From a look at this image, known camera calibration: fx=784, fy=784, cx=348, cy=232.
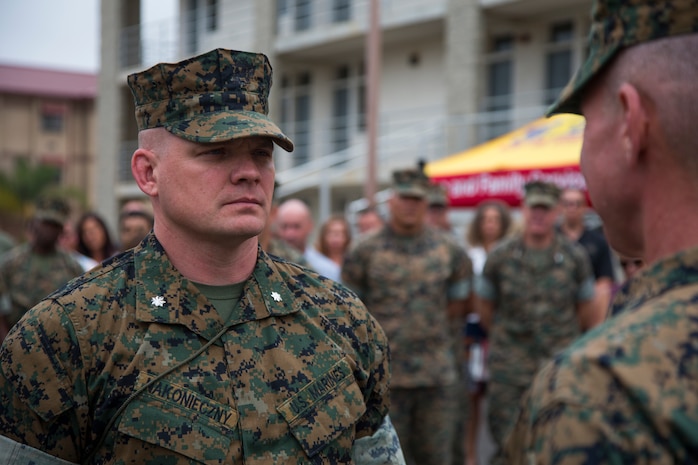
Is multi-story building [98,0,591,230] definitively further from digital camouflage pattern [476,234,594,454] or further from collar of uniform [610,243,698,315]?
collar of uniform [610,243,698,315]

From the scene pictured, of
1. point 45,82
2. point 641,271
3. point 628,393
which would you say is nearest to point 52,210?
point 641,271

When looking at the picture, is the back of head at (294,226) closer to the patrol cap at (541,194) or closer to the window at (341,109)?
the patrol cap at (541,194)

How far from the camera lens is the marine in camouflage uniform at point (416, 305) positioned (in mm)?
5219

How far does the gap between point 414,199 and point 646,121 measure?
4.44 m

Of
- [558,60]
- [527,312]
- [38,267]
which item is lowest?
[527,312]

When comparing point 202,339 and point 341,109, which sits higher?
point 341,109

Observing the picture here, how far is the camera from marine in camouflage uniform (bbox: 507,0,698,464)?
1.05m

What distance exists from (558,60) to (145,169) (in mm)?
13815

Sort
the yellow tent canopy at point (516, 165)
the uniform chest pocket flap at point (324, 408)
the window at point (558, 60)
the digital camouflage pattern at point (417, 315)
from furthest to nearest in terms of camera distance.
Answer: the window at point (558, 60) → the yellow tent canopy at point (516, 165) → the digital camouflage pattern at point (417, 315) → the uniform chest pocket flap at point (324, 408)

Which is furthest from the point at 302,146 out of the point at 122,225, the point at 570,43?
the point at 122,225

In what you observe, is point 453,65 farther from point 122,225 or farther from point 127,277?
point 127,277

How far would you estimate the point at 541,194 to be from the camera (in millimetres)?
5859

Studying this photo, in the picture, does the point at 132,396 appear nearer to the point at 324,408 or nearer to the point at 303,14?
the point at 324,408

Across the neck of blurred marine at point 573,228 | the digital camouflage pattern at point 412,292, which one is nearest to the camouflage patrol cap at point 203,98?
the digital camouflage pattern at point 412,292
